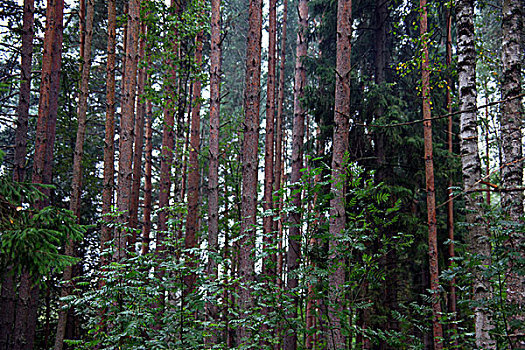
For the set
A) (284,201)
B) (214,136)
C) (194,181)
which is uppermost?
(214,136)

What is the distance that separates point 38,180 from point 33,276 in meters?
5.69

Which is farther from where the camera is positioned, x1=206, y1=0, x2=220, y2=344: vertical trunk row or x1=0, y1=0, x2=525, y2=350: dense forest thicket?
x1=206, y1=0, x2=220, y2=344: vertical trunk row

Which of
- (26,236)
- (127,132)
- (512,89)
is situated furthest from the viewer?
(127,132)

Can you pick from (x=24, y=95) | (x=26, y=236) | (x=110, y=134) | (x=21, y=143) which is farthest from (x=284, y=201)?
(x=24, y=95)

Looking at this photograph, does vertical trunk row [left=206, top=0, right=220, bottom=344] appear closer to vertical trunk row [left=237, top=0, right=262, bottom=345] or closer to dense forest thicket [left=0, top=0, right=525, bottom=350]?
dense forest thicket [left=0, top=0, right=525, bottom=350]

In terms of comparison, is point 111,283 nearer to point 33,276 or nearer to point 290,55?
point 33,276

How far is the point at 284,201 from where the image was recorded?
3.84 metres

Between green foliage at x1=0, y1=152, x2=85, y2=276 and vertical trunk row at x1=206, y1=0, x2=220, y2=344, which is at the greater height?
vertical trunk row at x1=206, y1=0, x2=220, y2=344

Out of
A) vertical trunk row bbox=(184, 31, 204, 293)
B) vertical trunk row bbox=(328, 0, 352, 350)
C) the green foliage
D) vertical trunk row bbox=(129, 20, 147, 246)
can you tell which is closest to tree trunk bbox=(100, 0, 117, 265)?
vertical trunk row bbox=(129, 20, 147, 246)

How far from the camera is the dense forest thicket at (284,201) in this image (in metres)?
4.06

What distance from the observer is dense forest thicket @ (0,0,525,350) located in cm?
406

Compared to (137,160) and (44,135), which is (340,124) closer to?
(44,135)

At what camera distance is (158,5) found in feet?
31.8

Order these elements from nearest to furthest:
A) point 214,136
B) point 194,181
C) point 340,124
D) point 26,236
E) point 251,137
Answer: point 26,236 < point 340,124 < point 251,137 < point 214,136 < point 194,181
